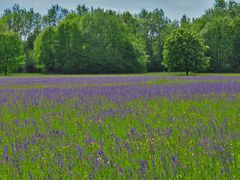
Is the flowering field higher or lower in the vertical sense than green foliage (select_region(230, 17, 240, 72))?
lower

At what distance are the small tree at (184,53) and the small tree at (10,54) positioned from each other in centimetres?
2597

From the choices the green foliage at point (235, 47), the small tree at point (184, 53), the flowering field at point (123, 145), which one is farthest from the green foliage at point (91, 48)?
the flowering field at point (123, 145)

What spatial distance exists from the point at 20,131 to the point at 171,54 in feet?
162

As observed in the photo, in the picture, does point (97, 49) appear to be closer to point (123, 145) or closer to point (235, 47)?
point (235, 47)

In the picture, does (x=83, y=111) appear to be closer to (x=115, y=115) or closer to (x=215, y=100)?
(x=115, y=115)

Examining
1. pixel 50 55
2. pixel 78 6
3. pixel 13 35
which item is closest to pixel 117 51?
pixel 50 55

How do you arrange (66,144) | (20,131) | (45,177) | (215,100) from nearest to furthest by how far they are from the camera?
(45,177)
(66,144)
(20,131)
(215,100)

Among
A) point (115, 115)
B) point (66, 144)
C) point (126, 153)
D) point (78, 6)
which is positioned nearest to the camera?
point (126, 153)

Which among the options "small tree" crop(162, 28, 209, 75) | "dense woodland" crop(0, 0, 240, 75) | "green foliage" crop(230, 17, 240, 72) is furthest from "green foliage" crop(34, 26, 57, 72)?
"green foliage" crop(230, 17, 240, 72)

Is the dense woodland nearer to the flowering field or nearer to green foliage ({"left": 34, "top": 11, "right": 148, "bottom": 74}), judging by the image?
green foliage ({"left": 34, "top": 11, "right": 148, "bottom": 74})

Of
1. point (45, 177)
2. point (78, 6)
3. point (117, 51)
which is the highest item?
point (78, 6)

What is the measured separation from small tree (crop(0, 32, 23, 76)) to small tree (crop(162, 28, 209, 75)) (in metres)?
26.0

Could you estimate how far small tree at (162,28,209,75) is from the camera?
52.7m

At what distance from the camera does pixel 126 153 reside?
430cm
